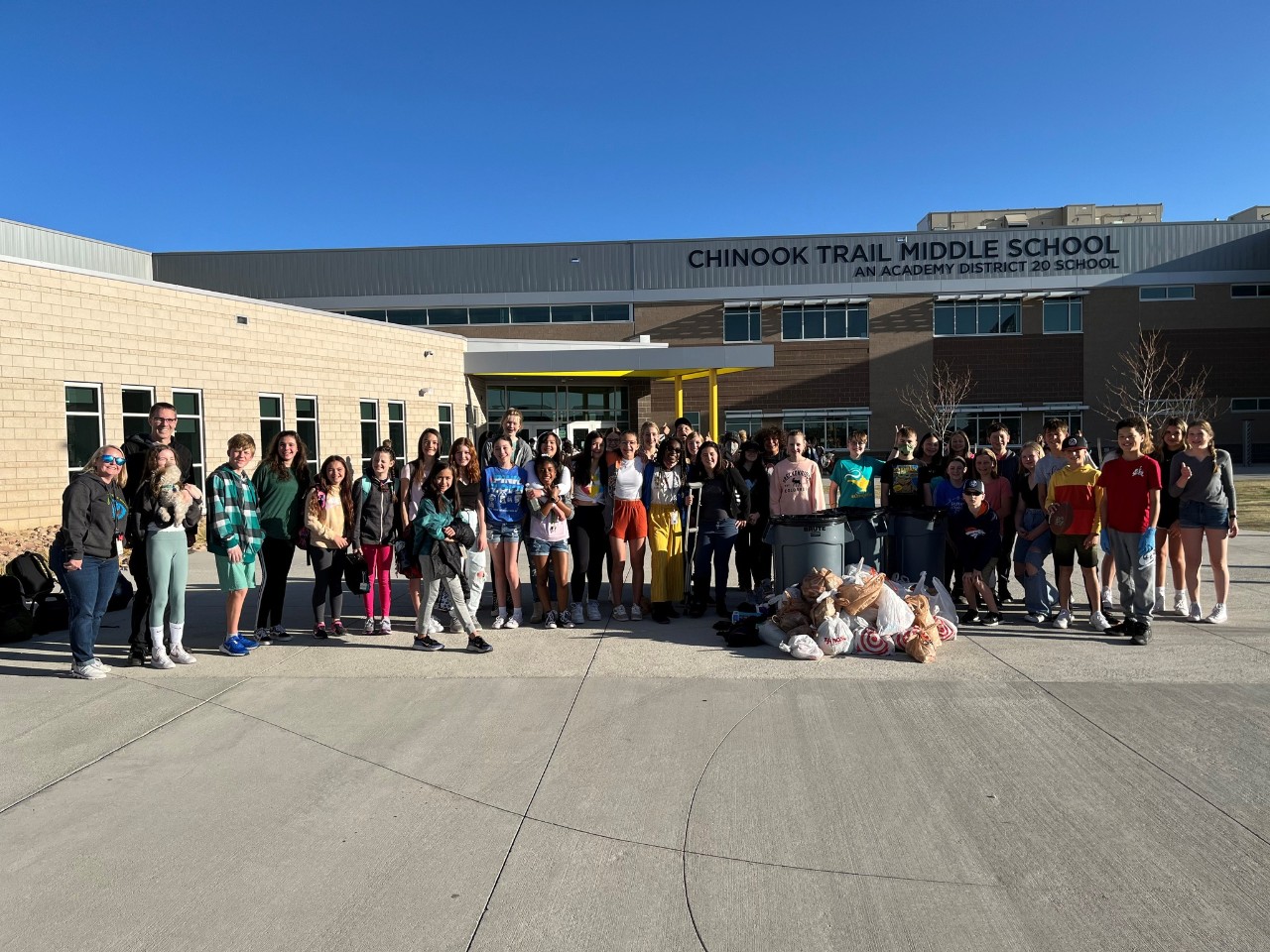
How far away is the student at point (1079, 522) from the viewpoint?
24.0 ft

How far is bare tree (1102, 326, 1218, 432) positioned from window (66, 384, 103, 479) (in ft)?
125

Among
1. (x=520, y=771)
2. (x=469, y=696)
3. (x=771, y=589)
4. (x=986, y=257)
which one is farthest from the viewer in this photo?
(x=986, y=257)

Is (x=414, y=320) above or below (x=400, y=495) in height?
above

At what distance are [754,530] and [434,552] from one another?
336 cm

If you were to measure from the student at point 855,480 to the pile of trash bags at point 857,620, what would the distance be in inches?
51.6

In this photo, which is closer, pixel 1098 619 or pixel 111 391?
pixel 1098 619

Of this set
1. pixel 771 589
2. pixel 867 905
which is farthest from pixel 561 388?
pixel 867 905

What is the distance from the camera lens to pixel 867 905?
311 centimetres

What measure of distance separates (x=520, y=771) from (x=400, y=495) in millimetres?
3791

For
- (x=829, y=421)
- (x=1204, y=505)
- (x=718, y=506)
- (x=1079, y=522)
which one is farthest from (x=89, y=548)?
(x=829, y=421)

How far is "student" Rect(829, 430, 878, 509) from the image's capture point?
840 cm

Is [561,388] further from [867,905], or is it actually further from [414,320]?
[867,905]

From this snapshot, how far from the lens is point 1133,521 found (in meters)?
7.07

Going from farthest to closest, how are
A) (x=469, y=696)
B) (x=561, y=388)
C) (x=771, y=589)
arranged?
(x=561, y=388) < (x=771, y=589) < (x=469, y=696)
